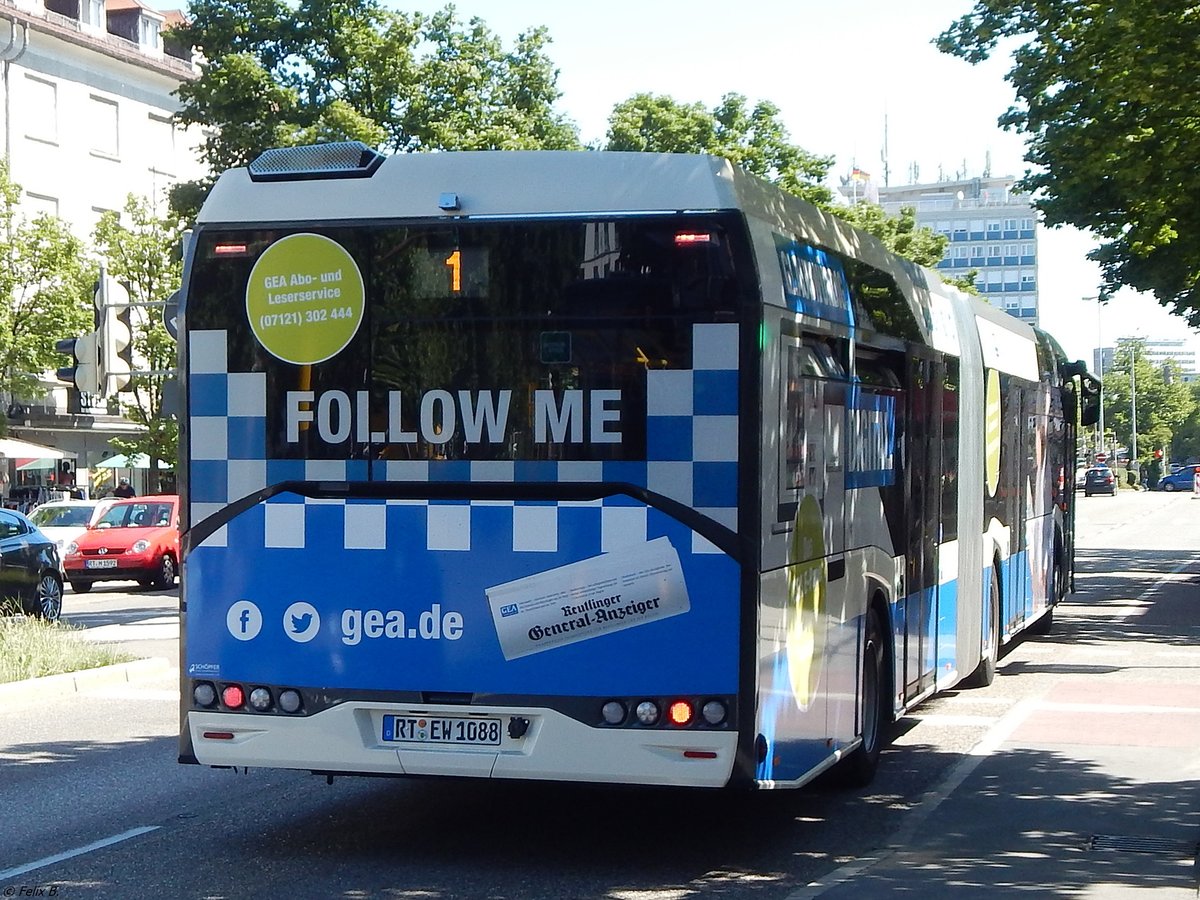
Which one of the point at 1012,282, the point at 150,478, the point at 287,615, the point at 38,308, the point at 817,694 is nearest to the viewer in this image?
the point at 287,615

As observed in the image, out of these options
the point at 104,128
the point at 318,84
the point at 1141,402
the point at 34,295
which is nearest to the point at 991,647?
the point at 318,84

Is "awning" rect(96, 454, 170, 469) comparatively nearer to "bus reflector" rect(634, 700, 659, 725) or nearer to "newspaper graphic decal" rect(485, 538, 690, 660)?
"newspaper graphic decal" rect(485, 538, 690, 660)

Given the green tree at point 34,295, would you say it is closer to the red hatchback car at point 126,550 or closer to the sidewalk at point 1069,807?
the red hatchback car at point 126,550

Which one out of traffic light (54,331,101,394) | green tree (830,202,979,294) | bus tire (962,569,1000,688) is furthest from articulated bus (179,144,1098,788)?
green tree (830,202,979,294)

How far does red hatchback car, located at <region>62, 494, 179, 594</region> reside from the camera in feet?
101

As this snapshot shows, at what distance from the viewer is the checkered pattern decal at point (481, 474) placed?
7.52 m

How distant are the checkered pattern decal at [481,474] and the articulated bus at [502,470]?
0.01 m

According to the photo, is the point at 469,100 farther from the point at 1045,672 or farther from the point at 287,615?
the point at 287,615

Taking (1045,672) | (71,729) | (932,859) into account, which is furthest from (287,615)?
(1045,672)

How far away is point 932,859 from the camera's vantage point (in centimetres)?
821

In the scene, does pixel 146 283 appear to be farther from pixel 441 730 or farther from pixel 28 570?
pixel 441 730

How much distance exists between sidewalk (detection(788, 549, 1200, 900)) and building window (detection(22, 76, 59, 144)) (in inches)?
1774

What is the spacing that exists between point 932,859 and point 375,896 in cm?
250

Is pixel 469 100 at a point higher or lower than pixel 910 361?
higher
